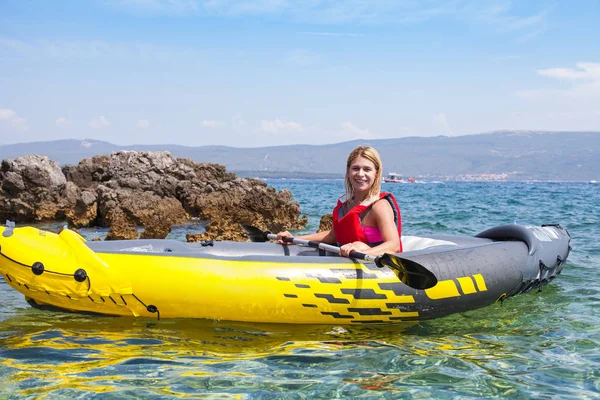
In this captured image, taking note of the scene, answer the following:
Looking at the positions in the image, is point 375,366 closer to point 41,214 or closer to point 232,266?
point 232,266

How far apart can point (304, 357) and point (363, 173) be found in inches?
68.8

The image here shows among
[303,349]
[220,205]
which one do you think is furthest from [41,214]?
[303,349]

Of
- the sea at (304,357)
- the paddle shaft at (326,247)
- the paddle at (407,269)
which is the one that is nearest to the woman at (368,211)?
the paddle shaft at (326,247)

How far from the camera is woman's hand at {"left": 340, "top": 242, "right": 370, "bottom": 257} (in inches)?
193

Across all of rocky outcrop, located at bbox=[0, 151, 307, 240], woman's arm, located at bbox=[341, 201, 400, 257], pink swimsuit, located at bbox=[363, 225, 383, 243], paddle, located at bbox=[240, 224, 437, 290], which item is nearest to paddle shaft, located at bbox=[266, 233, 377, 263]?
paddle, located at bbox=[240, 224, 437, 290]

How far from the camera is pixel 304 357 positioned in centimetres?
420

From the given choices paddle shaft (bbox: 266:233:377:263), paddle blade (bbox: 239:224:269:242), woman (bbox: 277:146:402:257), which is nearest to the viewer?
paddle shaft (bbox: 266:233:377:263)

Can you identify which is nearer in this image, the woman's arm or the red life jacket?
the woman's arm

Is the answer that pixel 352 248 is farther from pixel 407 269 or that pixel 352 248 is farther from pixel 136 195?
pixel 136 195

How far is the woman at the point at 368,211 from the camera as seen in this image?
199 inches

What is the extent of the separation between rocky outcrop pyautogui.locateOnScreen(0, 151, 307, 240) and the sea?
23.7 ft

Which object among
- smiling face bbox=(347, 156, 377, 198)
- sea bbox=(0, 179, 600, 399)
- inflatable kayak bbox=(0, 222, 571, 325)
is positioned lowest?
sea bbox=(0, 179, 600, 399)

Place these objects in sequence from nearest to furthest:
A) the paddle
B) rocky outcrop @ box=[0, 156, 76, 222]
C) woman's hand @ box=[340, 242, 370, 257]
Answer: the paddle
woman's hand @ box=[340, 242, 370, 257]
rocky outcrop @ box=[0, 156, 76, 222]

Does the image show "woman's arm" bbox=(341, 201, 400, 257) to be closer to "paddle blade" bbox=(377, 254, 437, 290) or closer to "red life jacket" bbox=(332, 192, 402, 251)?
"red life jacket" bbox=(332, 192, 402, 251)
